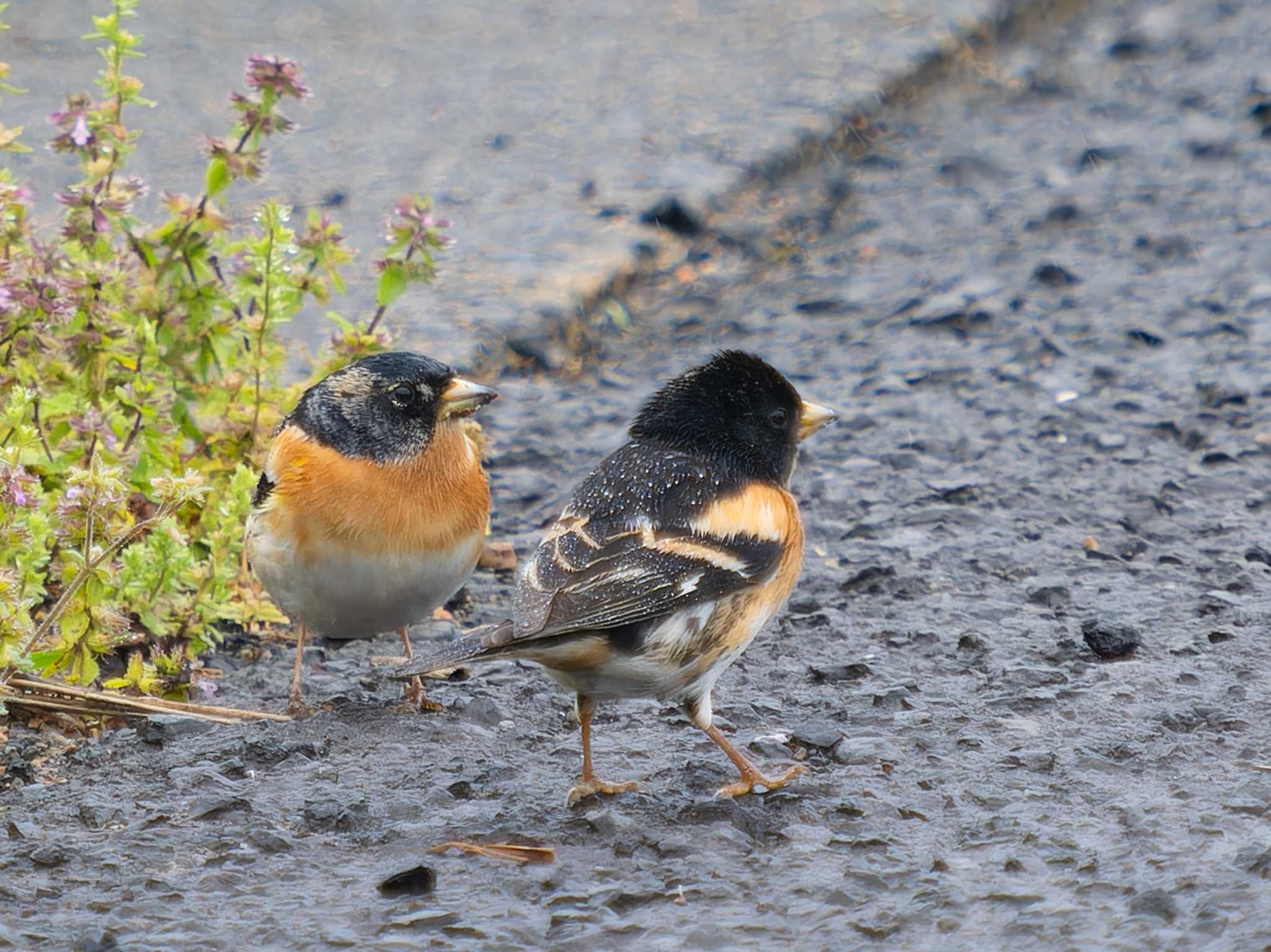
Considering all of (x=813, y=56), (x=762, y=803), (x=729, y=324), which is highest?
(x=813, y=56)

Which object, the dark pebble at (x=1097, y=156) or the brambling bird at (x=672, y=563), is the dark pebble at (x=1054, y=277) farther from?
the brambling bird at (x=672, y=563)

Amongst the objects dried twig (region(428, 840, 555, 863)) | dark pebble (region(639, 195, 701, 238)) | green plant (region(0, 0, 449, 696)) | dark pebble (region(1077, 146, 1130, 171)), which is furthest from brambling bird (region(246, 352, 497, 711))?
dark pebble (region(1077, 146, 1130, 171))

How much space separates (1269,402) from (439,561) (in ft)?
11.8

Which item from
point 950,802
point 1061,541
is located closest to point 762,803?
point 950,802

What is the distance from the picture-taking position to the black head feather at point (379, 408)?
15.5ft

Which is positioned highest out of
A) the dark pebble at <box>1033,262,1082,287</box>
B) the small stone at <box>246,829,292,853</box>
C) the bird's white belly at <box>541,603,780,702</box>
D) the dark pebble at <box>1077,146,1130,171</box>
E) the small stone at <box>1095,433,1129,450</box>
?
the dark pebble at <box>1077,146,1130,171</box>

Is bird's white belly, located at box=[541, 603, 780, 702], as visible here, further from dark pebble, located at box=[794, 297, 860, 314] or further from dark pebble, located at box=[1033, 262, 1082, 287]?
dark pebble, located at box=[1033, 262, 1082, 287]

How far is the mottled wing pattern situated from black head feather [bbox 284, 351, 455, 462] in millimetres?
588

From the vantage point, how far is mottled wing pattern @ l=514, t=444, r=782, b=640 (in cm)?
390

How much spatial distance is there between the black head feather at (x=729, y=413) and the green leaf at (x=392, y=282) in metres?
1.04

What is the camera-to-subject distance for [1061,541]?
569cm

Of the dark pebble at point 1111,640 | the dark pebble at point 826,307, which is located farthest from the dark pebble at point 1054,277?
the dark pebble at point 1111,640

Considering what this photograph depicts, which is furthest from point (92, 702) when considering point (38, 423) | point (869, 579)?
point (869, 579)

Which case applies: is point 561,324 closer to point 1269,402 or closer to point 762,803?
point 1269,402
